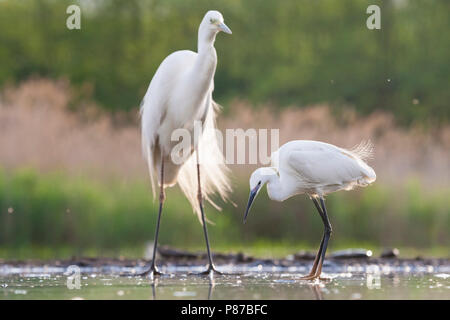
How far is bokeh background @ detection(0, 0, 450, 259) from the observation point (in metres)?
11.4

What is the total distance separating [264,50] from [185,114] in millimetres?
19318

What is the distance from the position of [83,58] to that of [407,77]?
31.8ft

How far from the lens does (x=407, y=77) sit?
83.3ft

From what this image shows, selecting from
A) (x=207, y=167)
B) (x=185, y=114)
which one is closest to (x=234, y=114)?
(x=207, y=167)

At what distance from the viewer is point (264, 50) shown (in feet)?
90.5

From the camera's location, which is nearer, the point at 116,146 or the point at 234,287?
the point at 234,287

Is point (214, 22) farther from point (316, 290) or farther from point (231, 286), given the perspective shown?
point (316, 290)

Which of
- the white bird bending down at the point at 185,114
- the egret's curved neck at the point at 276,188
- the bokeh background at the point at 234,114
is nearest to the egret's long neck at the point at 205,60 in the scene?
the white bird bending down at the point at 185,114

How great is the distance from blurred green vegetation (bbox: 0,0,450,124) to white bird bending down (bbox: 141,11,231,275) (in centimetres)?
1540

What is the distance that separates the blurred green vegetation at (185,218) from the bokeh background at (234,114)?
0.06ft

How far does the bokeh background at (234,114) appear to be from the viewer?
1138 cm

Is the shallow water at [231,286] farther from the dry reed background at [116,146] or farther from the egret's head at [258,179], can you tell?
the dry reed background at [116,146]

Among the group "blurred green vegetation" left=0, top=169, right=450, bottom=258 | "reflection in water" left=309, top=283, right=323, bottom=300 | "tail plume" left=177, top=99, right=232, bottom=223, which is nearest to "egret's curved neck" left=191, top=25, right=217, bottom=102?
"tail plume" left=177, top=99, right=232, bottom=223
